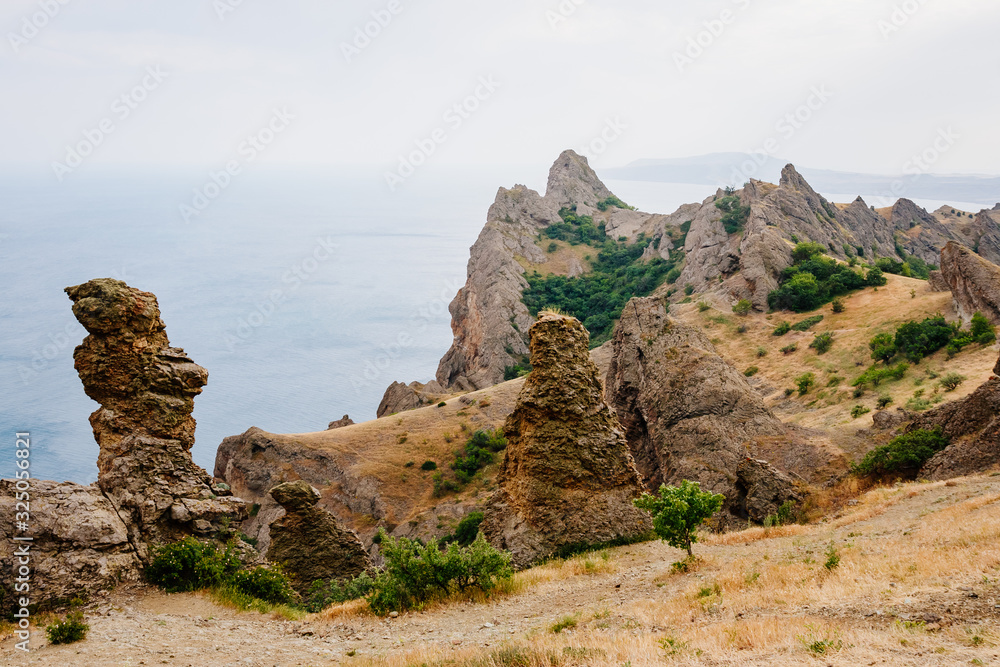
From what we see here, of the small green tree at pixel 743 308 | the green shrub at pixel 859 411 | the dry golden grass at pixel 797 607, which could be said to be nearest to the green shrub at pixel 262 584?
the dry golden grass at pixel 797 607

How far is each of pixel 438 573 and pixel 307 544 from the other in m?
8.63

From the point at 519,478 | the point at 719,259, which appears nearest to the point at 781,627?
the point at 519,478

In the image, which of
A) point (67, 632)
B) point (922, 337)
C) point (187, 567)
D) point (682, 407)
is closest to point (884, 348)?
point (922, 337)

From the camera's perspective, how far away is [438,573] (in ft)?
51.2

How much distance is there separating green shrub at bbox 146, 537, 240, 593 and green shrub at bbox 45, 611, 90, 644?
3376 millimetres

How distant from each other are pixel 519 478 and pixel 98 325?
42.3 feet

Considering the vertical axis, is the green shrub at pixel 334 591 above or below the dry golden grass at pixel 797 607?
below

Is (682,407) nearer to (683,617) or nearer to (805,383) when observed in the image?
(683,617)

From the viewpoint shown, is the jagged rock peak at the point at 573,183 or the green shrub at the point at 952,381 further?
the jagged rock peak at the point at 573,183

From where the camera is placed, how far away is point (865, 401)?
39.6 metres

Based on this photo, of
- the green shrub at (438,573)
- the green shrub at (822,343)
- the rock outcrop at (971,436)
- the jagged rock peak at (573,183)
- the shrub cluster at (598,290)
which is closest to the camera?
the green shrub at (438,573)

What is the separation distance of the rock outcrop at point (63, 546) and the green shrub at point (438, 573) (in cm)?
602

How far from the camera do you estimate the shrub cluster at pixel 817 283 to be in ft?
199

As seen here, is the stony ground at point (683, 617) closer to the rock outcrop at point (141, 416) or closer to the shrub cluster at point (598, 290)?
the rock outcrop at point (141, 416)
